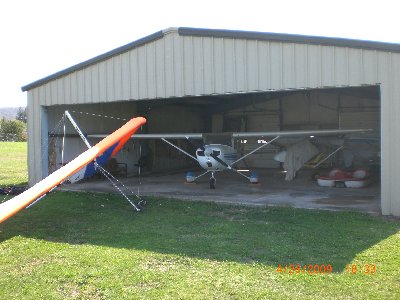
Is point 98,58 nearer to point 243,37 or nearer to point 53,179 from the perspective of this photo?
point 243,37

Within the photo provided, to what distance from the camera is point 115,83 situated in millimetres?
13164

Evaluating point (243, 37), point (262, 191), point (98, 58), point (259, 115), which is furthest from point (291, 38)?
point (259, 115)

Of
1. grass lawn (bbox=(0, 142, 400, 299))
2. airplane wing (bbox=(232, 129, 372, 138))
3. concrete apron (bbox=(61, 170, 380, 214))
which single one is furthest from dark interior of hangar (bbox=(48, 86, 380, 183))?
grass lawn (bbox=(0, 142, 400, 299))

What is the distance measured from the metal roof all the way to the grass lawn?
378cm

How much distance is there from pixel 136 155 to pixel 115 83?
7931mm

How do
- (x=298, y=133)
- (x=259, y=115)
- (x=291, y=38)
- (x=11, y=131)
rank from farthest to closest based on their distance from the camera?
(x=11, y=131), (x=259, y=115), (x=298, y=133), (x=291, y=38)

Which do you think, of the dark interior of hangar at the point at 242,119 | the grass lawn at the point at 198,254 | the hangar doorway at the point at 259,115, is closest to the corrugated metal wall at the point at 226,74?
the grass lawn at the point at 198,254

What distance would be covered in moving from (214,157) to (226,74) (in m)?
4.44

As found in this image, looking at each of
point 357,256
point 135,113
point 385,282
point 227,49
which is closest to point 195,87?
point 227,49

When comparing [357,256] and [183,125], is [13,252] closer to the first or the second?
[357,256]

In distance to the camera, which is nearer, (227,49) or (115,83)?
(227,49)

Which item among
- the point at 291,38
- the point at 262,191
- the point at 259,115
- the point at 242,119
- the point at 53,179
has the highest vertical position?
the point at 291,38

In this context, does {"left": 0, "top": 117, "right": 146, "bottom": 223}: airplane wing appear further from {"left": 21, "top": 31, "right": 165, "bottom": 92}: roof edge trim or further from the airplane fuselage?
the airplane fuselage

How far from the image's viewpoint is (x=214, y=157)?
49.0 ft
